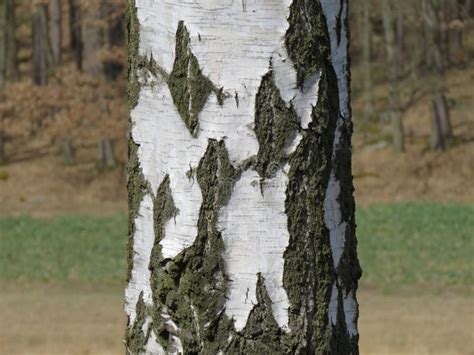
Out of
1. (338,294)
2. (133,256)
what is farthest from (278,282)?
(133,256)

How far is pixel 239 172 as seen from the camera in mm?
2332

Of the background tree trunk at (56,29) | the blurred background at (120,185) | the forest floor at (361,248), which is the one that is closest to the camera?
the forest floor at (361,248)

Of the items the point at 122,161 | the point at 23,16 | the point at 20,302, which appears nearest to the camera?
the point at 20,302

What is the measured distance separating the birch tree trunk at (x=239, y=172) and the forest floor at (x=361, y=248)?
285 inches

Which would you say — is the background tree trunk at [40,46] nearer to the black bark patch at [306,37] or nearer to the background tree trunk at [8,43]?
the background tree trunk at [8,43]

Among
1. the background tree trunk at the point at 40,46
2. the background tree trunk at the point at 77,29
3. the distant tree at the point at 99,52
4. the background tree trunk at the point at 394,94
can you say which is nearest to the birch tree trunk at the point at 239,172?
the distant tree at the point at 99,52

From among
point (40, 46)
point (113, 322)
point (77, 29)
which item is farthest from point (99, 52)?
point (113, 322)

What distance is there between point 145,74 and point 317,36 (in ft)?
1.18

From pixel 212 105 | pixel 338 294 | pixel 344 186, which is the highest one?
pixel 212 105

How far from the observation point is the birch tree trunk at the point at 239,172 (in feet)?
7.60

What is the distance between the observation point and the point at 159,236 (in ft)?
7.91

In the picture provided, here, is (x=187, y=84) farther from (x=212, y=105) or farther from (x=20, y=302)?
(x=20, y=302)

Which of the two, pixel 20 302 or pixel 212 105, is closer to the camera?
pixel 212 105

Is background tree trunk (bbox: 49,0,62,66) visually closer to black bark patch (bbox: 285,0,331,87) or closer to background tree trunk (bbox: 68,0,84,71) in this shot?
background tree trunk (bbox: 68,0,84,71)
